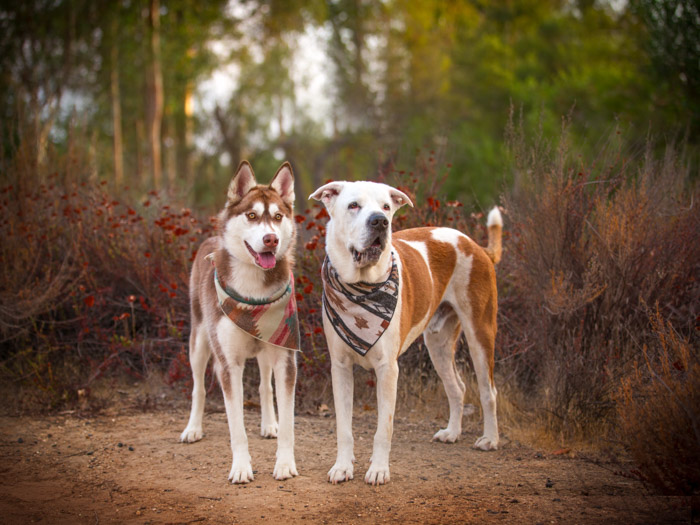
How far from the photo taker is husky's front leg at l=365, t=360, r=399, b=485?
4.17 m

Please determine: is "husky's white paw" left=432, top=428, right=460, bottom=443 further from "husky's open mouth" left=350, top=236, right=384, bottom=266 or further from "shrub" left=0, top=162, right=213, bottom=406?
"shrub" left=0, top=162, right=213, bottom=406

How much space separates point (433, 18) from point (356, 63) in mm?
6172

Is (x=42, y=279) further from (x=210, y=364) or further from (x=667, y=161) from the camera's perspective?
(x=667, y=161)

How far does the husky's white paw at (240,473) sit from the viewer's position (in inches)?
166

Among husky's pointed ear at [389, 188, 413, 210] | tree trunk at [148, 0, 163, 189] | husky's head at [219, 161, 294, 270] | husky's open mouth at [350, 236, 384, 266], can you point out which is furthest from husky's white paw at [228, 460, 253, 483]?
tree trunk at [148, 0, 163, 189]

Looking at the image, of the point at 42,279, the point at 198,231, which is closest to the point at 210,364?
the point at 198,231

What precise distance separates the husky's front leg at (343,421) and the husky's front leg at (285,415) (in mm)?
302

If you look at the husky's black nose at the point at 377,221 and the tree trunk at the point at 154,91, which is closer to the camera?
the husky's black nose at the point at 377,221

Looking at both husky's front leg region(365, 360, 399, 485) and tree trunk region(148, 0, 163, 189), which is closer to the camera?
husky's front leg region(365, 360, 399, 485)

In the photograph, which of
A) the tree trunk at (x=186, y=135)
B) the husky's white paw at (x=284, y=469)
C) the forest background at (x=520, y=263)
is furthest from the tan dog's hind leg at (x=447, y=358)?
the tree trunk at (x=186, y=135)

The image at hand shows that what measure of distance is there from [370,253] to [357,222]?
0.22 metres

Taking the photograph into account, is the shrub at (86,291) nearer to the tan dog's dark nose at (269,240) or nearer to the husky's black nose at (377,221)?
the tan dog's dark nose at (269,240)

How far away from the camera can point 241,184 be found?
15.0ft

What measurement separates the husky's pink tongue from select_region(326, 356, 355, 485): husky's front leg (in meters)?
0.79
